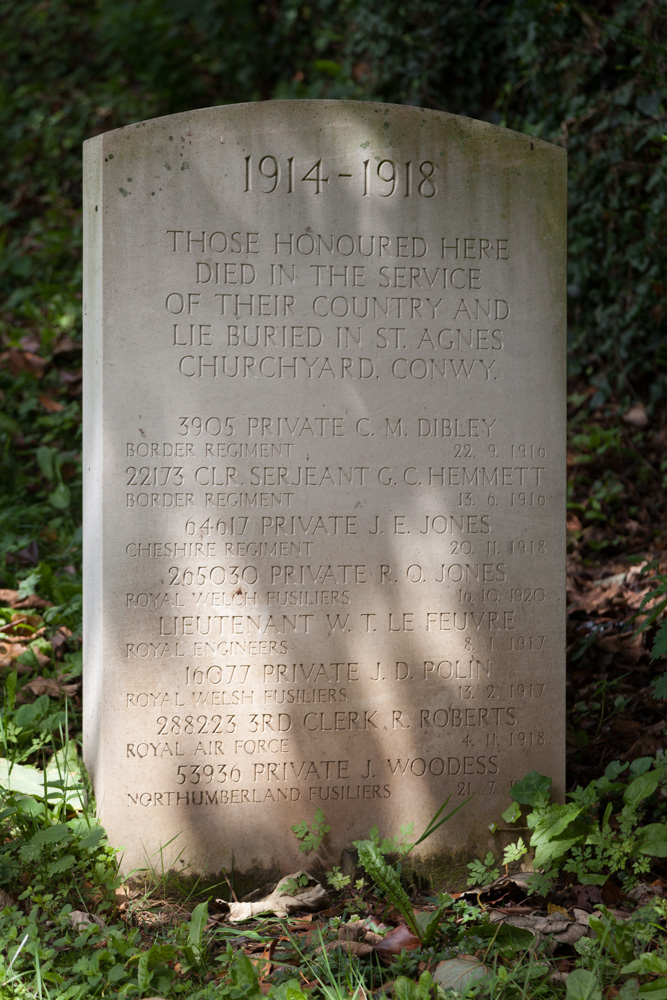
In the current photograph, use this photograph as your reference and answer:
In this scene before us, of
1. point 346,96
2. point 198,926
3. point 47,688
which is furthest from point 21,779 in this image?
point 346,96

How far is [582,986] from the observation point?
7.16ft

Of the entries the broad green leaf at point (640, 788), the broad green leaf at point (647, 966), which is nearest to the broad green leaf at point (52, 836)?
the broad green leaf at point (647, 966)

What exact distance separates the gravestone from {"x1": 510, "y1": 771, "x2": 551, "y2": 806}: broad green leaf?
0.08m

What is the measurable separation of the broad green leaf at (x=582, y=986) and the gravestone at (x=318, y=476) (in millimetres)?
924

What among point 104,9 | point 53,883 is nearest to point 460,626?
point 53,883

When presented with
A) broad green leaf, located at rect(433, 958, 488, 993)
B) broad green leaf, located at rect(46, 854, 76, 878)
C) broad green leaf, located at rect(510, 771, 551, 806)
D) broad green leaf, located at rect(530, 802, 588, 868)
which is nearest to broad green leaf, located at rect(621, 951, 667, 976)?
broad green leaf, located at rect(433, 958, 488, 993)

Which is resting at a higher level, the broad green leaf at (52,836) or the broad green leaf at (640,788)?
the broad green leaf at (640,788)

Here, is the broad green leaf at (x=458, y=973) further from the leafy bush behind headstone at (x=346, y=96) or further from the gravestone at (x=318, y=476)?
the leafy bush behind headstone at (x=346, y=96)

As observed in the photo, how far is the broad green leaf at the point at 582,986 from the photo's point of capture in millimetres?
2158

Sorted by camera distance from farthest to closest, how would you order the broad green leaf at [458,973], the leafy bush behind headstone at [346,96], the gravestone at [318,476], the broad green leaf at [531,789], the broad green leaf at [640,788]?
the leafy bush behind headstone at [346,96] < the broad green leaf at [531,789] < the gravestone at [318,476] < the broad green leaf at [640,788] < the broad green leaf at [458,973]

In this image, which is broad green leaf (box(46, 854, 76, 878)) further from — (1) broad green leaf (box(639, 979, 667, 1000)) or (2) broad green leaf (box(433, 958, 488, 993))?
(1) broad green leaf (box(639, 979, 667, 1000))

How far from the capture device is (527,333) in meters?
3.14

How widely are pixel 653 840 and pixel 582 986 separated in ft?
2.23

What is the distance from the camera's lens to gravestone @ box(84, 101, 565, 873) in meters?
2.95
